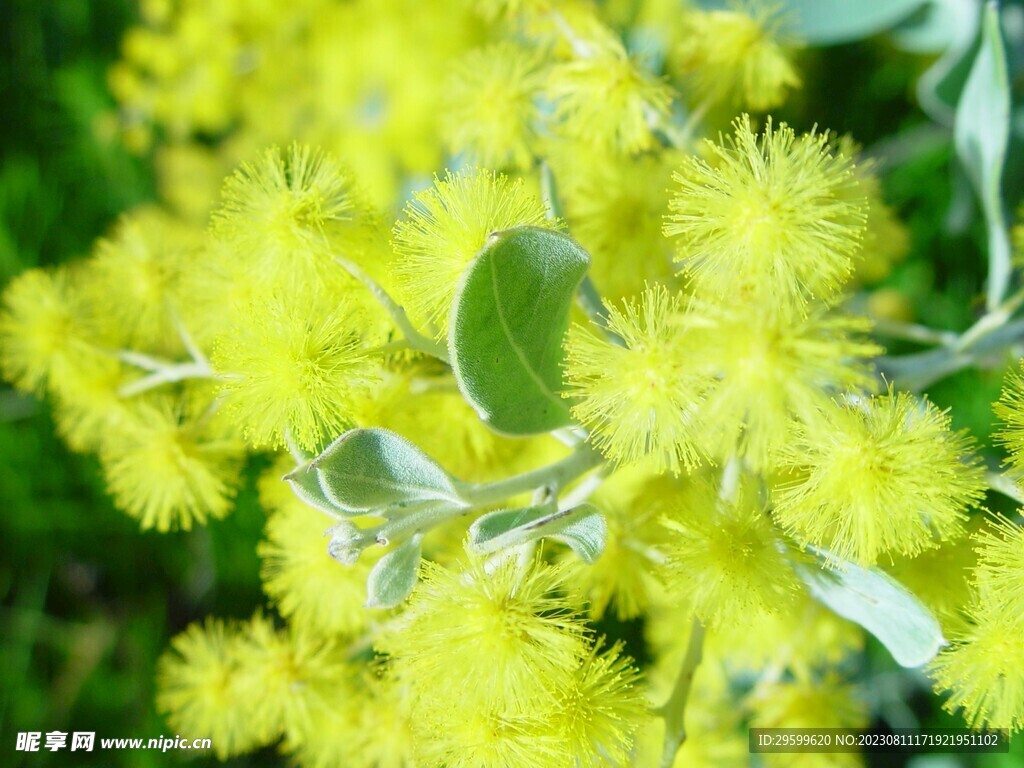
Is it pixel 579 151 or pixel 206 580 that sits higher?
pixel 579 151

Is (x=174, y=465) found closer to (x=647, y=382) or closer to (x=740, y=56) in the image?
(x=647, y=382)

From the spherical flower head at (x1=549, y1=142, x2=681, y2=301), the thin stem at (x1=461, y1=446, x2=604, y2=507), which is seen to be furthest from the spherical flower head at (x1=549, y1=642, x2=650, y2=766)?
the spherical flower head at (x1=549, y1=142, x2=681, y2=301)

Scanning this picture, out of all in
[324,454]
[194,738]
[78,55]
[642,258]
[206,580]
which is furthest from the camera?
[78,55]

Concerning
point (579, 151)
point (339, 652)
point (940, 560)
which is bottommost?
point (339, 652)

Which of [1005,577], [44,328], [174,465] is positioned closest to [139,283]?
[44,328]

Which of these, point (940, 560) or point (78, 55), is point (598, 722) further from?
point (78, 55)

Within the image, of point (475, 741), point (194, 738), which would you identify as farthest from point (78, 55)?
point (475, 741)
